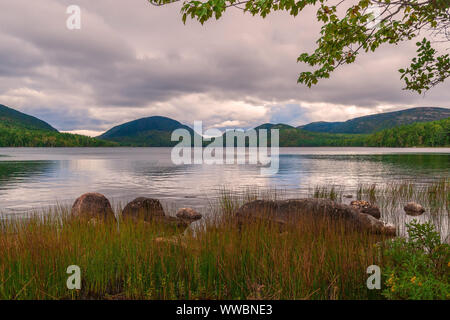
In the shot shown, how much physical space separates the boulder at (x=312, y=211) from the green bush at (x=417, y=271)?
477 centimetres

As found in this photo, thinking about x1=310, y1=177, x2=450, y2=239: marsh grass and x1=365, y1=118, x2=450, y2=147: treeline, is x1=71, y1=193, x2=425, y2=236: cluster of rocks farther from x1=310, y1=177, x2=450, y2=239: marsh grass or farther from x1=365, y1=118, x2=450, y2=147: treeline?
x1=365, y1=118, x2=450, y2=147: treeline

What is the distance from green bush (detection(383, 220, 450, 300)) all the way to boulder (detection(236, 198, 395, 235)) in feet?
15.7

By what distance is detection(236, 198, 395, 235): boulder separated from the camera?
34.8ft

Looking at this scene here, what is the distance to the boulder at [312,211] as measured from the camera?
10.6 meters

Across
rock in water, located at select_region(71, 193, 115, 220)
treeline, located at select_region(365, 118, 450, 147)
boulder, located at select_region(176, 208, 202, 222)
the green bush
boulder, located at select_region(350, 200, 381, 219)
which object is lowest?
boulder, located at select_region(176, 208, 202, 222)

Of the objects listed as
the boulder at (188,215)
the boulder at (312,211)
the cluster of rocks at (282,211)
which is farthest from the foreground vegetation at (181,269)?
the boulder at (188,215)

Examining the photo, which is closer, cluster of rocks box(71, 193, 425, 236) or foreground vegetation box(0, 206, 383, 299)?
foreground vegetation box(0, 206, 383, 299)

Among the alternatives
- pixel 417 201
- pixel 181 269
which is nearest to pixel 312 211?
pixel 181 269

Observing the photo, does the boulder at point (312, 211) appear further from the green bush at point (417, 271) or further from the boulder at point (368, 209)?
the green bush at point (417, 271)

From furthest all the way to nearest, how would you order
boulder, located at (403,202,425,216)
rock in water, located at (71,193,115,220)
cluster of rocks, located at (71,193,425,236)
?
1. boulder, located at (403,202,425,216)
2. rock in water, located at (71,193,115,220)
3. cluster of rocks, located at (71,193,425,236)

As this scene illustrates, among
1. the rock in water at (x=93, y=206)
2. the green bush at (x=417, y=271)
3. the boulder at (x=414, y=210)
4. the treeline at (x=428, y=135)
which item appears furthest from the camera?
the treeline at (x=428, y=135)

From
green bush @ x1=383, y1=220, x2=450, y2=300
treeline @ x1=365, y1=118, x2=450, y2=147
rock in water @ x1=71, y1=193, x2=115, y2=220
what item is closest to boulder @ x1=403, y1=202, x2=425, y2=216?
green bush @ x1=383, y1=220, x2=450, y2=300
